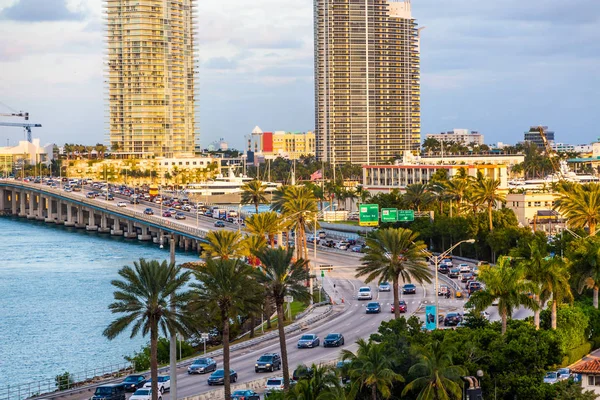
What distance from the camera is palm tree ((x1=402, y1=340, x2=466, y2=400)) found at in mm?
46781

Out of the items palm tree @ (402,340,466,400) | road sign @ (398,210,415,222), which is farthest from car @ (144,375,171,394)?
road sign @ (398,210,415,222)

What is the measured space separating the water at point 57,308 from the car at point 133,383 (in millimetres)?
15514

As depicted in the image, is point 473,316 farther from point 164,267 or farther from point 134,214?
point 134,214

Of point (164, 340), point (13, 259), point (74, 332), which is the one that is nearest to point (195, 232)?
point (13, 259)

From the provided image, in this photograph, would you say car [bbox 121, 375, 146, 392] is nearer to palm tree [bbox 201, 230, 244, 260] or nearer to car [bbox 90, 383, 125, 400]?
car [bbox 90, 383, 125, 400]

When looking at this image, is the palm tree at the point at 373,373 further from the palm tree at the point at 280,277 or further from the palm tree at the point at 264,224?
the palm tree at the point at 264,224

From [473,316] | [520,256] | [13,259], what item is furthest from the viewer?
[13,259]

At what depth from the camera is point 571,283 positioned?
78.1 m

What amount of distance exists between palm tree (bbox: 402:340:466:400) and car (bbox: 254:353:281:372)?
669 inches

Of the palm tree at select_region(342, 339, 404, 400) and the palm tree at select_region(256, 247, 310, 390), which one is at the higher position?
the palm tree at select_region(256, 247, 310, 390)

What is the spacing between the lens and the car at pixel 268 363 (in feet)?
212

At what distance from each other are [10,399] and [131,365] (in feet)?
36.6

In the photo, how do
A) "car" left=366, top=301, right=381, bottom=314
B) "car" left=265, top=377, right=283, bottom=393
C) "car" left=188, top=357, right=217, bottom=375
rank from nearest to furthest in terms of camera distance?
"car" left=265, top=377, right=283, bottom=393 → "car" left=188, top=357, right=217, bottom=375 → "car" left=366, top=301, right=381, bottom=314

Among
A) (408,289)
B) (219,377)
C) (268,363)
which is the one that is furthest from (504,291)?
(408,289)
